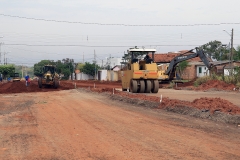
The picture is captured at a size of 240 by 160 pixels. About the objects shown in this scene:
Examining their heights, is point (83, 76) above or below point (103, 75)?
below

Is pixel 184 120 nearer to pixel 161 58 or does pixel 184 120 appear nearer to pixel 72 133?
pixel 72 133

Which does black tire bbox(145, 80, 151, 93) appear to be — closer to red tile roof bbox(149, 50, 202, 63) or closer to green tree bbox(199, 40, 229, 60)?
red tile roof bbox(149, 50, 202, 63)

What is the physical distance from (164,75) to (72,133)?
3953cm

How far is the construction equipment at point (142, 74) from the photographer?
31.1 m

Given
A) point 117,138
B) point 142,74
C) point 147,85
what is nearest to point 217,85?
point 147,85

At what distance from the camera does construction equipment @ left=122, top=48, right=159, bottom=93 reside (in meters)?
31.1

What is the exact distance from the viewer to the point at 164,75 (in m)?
50.2

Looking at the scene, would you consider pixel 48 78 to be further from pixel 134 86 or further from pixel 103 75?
pixel 103 75

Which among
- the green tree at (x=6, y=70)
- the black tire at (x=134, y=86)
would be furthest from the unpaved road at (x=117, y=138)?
the green tree at (x=6, y=70)

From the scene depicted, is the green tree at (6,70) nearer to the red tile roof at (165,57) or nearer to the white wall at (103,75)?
the white wall at (103,75)

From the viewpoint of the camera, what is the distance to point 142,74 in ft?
102

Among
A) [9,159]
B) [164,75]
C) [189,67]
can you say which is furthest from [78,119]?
[189,67]

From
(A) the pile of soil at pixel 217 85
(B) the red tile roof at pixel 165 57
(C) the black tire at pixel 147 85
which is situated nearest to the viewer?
(C) the black tire at pixel 147 85

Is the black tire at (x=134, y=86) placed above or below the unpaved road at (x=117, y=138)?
above
